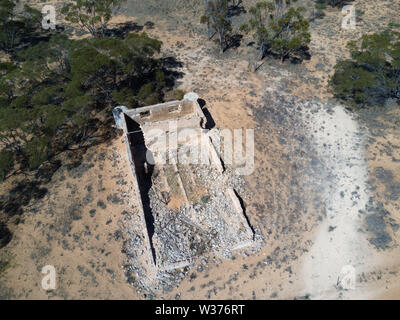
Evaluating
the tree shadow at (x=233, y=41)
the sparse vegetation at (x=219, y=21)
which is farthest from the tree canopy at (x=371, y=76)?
the sparse vegetation at (x=219, y=21)

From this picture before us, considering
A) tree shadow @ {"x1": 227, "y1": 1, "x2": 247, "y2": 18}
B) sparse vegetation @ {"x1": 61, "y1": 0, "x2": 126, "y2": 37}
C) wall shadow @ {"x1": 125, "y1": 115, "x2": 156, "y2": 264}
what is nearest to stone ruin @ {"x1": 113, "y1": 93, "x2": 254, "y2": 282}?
wall shadow @ {"x1": 125, "y1": 115, "x2": 156, "y2": 264}

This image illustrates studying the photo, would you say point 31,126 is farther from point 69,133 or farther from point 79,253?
point 79,253

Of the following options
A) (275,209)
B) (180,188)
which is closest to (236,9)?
(180,188)

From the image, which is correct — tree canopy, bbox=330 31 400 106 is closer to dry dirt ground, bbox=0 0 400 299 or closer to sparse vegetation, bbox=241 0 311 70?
dry dirt ground, bbox=0 0 400 299

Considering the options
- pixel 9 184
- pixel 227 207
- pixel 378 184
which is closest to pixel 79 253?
pixel 9 184

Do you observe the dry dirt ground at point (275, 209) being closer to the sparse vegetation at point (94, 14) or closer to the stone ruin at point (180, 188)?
the stone ruin at point (180, 188)

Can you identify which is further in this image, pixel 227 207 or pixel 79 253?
pixel 227 207

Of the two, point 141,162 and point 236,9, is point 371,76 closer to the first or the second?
point 236,9
